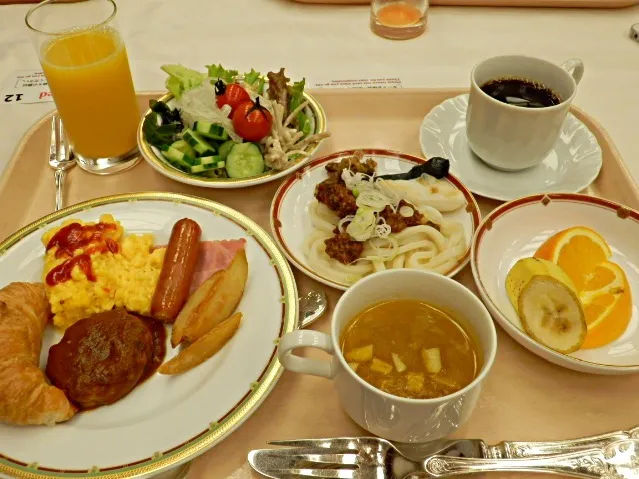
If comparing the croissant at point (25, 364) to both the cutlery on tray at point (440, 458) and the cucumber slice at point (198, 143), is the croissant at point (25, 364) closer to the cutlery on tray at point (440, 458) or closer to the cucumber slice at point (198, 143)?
the cutlery on tray at point (440, 458)

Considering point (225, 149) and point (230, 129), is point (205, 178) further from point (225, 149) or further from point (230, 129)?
point (230, 129)

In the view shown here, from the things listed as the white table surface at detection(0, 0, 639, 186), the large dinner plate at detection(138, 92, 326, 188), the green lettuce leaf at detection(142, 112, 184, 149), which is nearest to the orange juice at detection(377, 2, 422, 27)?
the white table surface at detection(0, 0, 639, 186)

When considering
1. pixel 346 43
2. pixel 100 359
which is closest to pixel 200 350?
pixel 100 359

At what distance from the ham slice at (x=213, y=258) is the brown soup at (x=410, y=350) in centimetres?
61

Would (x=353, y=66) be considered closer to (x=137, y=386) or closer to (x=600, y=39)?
(x=600, y=39)

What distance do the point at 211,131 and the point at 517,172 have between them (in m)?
1.41

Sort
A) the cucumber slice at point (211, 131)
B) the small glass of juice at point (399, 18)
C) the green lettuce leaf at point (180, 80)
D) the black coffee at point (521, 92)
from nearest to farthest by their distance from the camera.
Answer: the black coffee at point (521, 92) → the cucumber slice at point (211, 131) → the green lettuce leaf at point (180, 80) → the small glass of juice at point (399, 18)

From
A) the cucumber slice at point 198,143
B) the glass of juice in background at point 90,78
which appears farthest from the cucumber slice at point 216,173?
the glass of juice in background at point 90,78

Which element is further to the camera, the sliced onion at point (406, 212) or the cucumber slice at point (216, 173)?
the cucumber slice at point (216, 173)

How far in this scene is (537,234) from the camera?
197 centimetres

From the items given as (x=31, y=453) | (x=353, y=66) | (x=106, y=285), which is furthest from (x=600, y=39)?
(x=31, y=453)

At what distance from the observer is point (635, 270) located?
6.00 ft

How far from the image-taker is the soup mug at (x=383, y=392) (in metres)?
1.17

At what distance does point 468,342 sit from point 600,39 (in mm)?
2895
